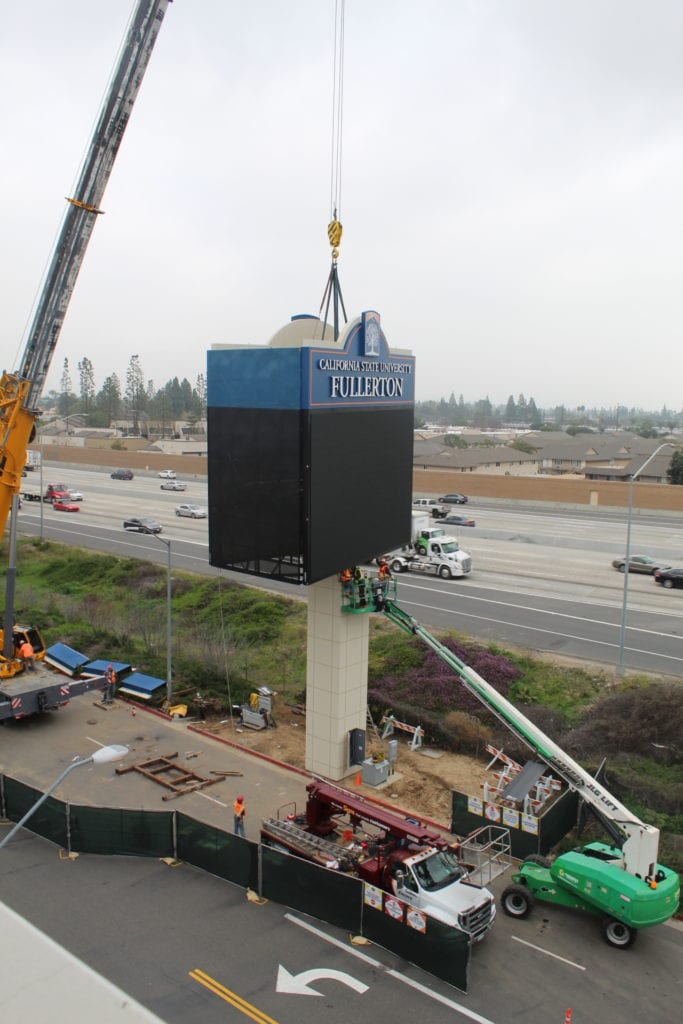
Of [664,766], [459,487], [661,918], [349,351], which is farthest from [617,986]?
[459,487]

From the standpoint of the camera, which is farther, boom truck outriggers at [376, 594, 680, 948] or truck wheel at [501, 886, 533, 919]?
truck wheel at [501, 886, 533, 919]

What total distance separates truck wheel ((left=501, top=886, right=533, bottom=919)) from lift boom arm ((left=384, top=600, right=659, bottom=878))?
7.29ft

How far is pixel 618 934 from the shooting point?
17.1m

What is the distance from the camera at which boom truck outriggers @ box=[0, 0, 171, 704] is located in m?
25.4

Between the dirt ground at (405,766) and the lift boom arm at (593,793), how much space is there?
13.5 feet

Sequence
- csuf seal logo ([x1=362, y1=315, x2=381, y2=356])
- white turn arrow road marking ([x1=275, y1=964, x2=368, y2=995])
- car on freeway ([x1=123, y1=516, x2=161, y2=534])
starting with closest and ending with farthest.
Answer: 1. white turn arrow road marking ([x1=275, y1=964, x2=368, y2=995])
2. csuf seal logo ([x1=362, y1=315, x2=381, y2=356])
3. car on freeway ([x1=123, y1=516, x2=161, y2=534])

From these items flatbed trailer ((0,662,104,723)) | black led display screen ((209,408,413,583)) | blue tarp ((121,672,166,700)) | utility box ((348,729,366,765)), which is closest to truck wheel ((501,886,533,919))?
utility box ((348,729,366,765))

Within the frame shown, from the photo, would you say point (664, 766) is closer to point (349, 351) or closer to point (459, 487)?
point (349, 351)

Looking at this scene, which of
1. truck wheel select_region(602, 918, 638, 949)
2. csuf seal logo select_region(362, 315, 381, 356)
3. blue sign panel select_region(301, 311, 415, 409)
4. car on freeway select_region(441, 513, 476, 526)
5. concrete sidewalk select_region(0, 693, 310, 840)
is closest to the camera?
truck wheel select_region(602, 918, 638, 949)

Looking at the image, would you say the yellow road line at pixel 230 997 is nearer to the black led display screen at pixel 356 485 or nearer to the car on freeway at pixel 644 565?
the black led display screen at pixel 356 485

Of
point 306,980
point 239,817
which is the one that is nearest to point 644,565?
point 239,817

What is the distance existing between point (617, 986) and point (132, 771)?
50.7 feet

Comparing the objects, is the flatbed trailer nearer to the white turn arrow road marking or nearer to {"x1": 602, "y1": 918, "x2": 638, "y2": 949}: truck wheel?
the white turn arrow road marking

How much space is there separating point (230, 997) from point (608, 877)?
314 inches
